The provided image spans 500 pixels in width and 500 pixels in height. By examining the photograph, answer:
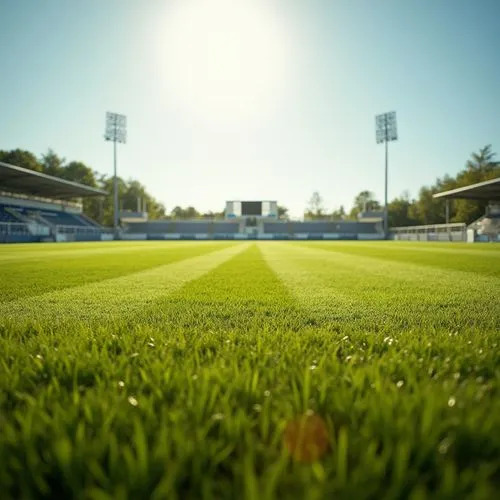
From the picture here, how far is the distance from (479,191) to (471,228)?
19.0 ft

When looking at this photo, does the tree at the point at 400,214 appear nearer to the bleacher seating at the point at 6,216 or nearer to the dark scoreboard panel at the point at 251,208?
the dark scoreboard panel at the point at 251,208

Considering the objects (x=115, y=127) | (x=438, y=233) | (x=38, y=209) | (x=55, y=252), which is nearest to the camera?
(x=55, y=252)

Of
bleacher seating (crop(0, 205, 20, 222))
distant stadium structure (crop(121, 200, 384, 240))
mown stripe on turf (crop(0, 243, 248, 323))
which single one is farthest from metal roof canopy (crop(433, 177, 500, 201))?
bleacher seating (crop(0, 205, 20, 222))

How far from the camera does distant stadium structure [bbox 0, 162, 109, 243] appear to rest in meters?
33.2

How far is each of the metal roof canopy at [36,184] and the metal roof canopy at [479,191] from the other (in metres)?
42.7

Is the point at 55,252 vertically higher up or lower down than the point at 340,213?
lower down

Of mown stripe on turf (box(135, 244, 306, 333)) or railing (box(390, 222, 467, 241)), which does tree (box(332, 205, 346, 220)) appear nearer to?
railing (box(390, 222, 467, 241))

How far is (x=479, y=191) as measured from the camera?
39.0m

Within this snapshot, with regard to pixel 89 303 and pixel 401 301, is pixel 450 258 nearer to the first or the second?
pixel 401 301

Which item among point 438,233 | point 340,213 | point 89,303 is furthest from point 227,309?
point 340,213

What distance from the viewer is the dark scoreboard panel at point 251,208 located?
230 feet

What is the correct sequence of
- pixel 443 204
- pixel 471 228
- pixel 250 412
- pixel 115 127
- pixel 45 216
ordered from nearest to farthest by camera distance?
pixel 250 412, pixel 471 228, pixel 45 216, pixel 115 127, pixel 443 204

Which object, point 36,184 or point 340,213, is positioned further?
point 340,213

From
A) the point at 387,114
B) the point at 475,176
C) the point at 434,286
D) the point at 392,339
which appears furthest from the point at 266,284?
the point at 475,176
